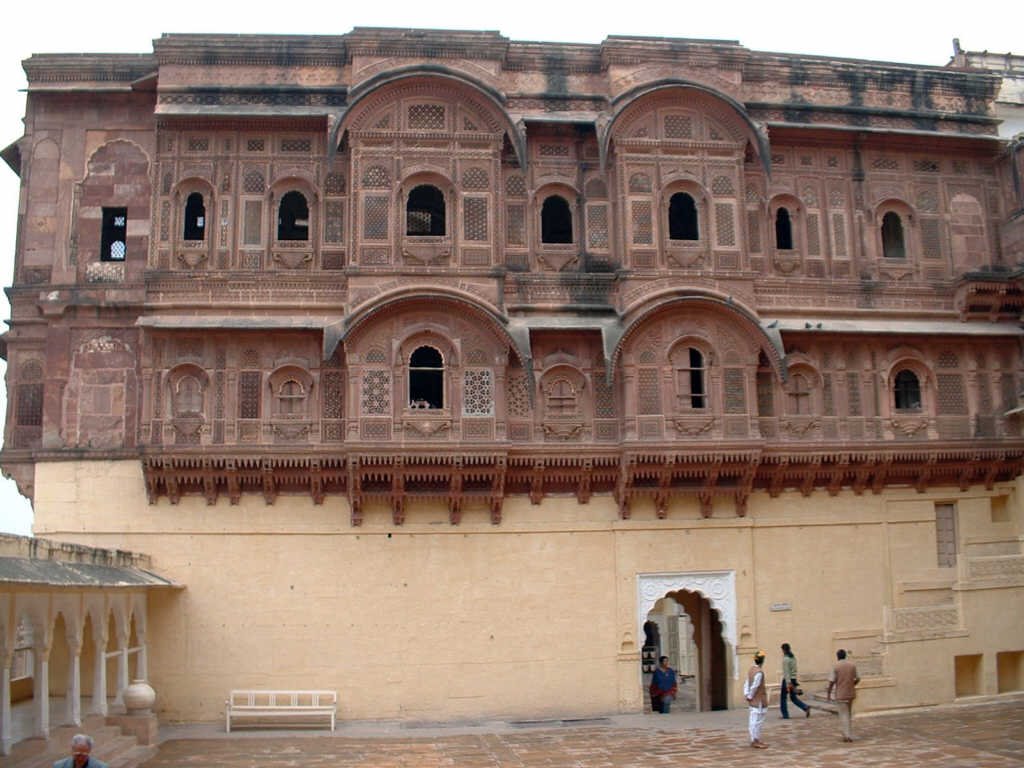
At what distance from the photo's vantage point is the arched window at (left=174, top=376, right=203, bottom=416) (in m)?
19.5

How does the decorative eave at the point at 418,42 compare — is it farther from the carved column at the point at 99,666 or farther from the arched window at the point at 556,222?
the carved column at the point at 99,666

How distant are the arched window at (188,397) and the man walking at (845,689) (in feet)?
36.0

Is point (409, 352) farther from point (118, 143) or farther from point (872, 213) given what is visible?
point (872, 213)

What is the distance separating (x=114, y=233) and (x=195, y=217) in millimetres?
1502

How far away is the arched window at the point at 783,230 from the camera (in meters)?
21.5

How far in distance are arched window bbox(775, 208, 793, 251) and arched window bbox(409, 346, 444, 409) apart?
6.83 m

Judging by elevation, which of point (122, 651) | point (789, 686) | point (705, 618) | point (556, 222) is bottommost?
point (789, 686)

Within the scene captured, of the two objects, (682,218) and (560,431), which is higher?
(682,218)

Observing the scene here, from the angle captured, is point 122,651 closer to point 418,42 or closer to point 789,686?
point 789,686

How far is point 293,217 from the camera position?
2077 cm

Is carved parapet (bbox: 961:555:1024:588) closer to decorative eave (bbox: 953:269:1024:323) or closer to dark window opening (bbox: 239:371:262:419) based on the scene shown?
decorative eave (bbox: 953:269:1024:323)

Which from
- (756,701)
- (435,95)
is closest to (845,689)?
(756,701)

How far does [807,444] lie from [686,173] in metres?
5.24

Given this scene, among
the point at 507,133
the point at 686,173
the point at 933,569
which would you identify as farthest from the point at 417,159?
the point at 933,569
